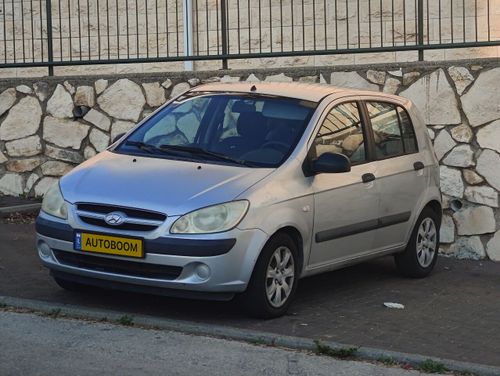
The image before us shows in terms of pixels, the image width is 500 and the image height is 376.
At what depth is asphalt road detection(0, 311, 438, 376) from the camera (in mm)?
5844

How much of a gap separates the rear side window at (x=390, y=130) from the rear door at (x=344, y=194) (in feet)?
0.69

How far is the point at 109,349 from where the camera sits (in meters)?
6.23

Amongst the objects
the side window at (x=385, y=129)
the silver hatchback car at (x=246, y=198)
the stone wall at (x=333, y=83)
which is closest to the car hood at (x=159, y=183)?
the silver hatchback car at (x=246, y=198)

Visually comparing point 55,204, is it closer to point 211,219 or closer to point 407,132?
point 211,219

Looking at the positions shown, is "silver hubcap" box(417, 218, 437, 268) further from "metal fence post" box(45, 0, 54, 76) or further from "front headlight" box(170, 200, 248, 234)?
"metal fence post" box(45, 0, 54, 76)

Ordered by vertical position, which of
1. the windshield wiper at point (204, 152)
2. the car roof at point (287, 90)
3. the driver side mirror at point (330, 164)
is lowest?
the driver side mirror at point (330, 164)

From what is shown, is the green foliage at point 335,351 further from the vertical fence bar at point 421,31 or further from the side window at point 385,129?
the vertical fence bar at point 421,31

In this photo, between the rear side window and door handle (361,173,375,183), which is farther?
the rear side window

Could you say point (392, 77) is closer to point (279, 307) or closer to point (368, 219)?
point (368, 219)

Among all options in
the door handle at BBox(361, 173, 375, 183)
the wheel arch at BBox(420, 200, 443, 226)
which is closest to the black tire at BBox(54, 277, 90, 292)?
the door handle at BBox(361, 173, 375, 183)

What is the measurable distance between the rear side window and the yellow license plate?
2.58 metres

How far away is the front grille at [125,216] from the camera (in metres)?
6.74

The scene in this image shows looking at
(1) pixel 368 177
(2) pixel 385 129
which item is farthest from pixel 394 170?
(1) pixel 368 177

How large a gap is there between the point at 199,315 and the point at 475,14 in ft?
19.4
